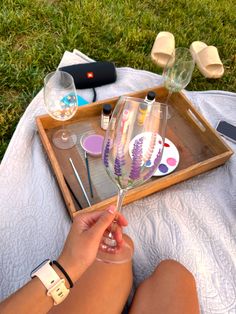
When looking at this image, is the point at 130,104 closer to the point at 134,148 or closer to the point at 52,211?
the point at 134,148

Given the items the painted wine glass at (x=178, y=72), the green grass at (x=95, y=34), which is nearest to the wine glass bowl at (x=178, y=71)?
the painted wine glass at (x=178, y=72)

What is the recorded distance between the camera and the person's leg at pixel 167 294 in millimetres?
919

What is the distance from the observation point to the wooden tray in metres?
1.23

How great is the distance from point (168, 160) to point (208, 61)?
93 centimetres

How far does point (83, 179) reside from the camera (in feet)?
4.18

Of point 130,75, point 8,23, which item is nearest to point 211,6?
point 130,75

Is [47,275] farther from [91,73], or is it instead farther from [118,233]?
[91,73]

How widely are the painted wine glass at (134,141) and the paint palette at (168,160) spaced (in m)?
0.41

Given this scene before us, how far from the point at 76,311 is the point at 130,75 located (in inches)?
53.7

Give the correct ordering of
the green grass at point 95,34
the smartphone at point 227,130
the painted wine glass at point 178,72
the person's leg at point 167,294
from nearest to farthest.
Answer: the person's leg at point 167,294
the painted wine glass at point 178,72
the smartphone at point 227,130
the green grass at point 95,34

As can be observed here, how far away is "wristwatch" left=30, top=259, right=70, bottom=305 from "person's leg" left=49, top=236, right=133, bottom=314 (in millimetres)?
89

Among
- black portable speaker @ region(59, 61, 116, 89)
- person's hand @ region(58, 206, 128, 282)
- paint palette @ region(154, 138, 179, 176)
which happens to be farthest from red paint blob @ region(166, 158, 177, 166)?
black portable speaker @ region(59, 61, 116, 89)

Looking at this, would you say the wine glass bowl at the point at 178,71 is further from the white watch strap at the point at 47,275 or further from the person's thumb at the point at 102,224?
the white watch strap at the point at 47,275

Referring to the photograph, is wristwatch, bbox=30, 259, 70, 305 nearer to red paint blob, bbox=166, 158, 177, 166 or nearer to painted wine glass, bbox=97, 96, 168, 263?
painted wine glass, bbox=97, 96, 168, 263
